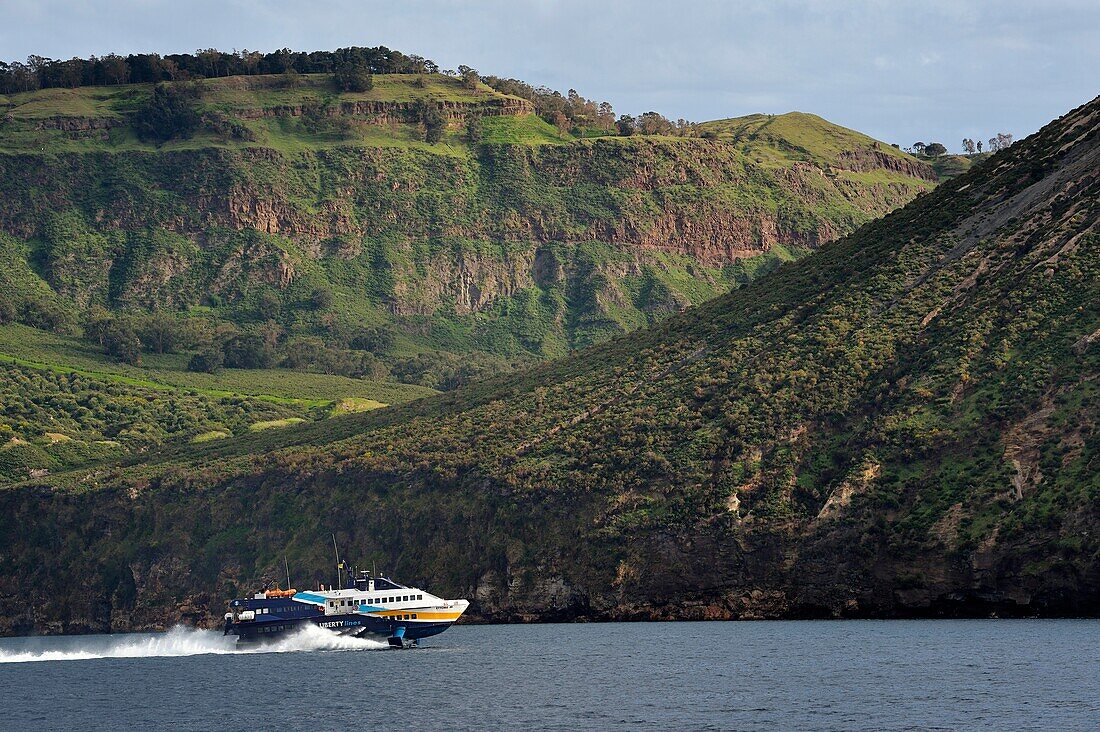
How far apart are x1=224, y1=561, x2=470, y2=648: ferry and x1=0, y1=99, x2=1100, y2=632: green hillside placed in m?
21.5

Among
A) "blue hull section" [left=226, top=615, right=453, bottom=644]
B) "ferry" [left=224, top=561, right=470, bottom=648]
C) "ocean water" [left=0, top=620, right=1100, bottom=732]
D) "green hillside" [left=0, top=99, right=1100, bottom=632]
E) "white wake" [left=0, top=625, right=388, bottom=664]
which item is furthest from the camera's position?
"green hillside" [left=0, top=99, right=1100, bottom=632]

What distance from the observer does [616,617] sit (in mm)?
134875

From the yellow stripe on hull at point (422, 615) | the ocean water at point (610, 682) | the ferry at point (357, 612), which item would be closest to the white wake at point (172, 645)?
the ocean water at point (610, 682)

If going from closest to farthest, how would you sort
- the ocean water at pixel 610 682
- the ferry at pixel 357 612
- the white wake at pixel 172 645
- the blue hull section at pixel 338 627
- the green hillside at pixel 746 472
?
the ocean water at pixel 610 682 → the ferry at pixel 357 612 → the blue hull section at pixel 338 627 → the white wake at pixel 172 645 → the green hillside at pixel 746 472

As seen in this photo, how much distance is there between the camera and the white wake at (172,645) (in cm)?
11862

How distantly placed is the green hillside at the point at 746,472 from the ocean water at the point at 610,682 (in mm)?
5499

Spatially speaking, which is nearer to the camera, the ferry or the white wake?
the ferry

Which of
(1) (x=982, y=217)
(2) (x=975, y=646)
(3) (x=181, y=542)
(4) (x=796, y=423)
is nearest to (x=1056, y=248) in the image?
(1) (x=982, y=217)

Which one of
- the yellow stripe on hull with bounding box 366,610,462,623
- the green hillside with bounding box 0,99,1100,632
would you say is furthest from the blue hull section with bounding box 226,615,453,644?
the green hillside with bounding box 0,99,1100,632

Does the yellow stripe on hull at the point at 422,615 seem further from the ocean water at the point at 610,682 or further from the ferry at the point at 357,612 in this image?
the ocean water at the point at 610,682

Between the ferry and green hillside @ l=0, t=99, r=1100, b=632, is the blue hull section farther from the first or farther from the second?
green hillside @ l=0, t=99, r=1100, b=632

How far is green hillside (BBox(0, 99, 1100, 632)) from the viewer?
406 ft

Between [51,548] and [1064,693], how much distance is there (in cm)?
11909

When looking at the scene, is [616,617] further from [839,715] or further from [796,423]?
[839,715]
